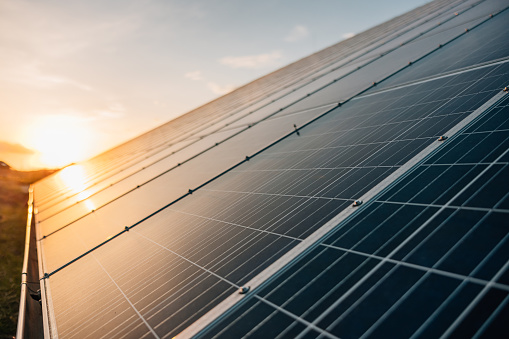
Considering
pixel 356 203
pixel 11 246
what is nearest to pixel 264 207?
pixel 356 203

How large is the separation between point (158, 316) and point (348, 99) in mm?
9386

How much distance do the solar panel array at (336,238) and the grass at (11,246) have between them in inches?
313

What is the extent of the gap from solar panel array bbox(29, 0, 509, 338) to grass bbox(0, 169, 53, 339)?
26.1ft

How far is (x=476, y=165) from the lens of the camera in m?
3.96

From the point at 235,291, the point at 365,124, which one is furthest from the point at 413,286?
the point at 365,124

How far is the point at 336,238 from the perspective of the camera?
3990 millimetres

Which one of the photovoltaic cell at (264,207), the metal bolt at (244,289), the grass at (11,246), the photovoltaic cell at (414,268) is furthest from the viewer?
the grass at (11,246)

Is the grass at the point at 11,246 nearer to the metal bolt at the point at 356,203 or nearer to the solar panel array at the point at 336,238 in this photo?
the solar panel array at the point at 336,238

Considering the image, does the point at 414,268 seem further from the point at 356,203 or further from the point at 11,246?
the point at 11,246

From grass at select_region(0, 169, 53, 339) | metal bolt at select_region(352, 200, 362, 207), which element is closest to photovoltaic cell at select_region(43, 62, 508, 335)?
metal bolt at select_region(352, 200, 362, 207)

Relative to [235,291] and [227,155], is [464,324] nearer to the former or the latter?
[235,291]

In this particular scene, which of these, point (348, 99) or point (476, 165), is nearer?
point (476, 165)

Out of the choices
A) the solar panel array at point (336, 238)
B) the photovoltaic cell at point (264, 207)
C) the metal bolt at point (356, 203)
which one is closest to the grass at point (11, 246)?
the solar panel array at point (336, 238)

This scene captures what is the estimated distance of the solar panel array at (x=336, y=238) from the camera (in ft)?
8.92
